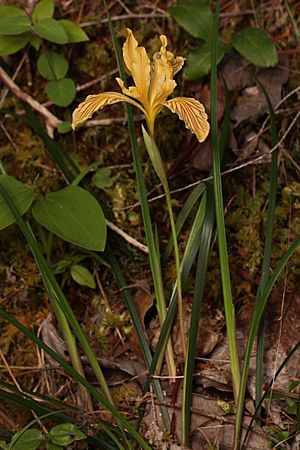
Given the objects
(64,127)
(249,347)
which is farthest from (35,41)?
(249,347)

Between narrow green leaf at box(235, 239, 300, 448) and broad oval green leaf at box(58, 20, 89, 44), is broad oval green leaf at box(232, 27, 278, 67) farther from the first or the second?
narrow green leaf at box(235, 239, 300, 448)

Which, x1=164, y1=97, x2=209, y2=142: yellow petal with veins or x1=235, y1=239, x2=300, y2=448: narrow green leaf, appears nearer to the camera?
x1=164, y1=97, x2=209, y2=142: yellow petal with veins

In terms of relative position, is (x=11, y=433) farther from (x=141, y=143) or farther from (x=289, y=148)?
(x=289, y=148)

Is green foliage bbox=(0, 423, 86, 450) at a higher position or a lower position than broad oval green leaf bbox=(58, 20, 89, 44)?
lower

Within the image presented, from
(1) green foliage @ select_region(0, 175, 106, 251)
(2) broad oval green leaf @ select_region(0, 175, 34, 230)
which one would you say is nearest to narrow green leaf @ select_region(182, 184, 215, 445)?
(1) green foliage @ select_region(0, 175, 106, 251)

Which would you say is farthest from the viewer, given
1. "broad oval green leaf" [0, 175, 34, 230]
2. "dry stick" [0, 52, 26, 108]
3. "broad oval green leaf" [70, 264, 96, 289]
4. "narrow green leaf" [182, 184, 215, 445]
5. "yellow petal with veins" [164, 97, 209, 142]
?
"dry stick" [0, 52, 26, 108]

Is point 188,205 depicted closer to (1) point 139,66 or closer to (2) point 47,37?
(1) point 139,66

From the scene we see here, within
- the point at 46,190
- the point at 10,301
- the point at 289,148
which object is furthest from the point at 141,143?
the point at 10,301
